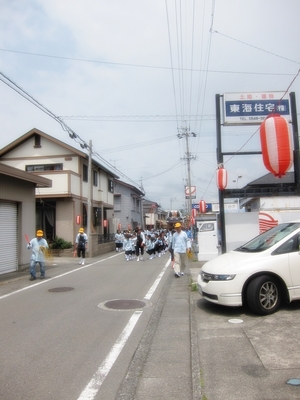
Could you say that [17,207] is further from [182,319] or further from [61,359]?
[61,359]

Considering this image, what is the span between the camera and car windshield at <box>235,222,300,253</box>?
746 cm

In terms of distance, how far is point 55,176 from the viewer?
24906 mm

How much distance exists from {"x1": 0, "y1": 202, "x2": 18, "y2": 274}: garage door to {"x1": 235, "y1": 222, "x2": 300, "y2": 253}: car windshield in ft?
31.7

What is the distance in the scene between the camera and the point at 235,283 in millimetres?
6867

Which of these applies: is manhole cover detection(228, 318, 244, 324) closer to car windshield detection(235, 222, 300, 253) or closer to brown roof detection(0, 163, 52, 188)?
car windshield detection(235, 222, 300, 253)

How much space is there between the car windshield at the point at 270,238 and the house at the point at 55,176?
56.0 feet

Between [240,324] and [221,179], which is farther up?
[221,179]

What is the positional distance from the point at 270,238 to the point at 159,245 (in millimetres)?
15795

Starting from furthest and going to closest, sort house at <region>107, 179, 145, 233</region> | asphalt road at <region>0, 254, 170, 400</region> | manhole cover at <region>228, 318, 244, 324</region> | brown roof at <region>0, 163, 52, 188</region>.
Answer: house at <region>107, 179, 145, 233</region>
brown roof at <region>0, 163, 52, 188</region>
manhole cover at <region>228, 318, 244, 324</region>
asphalt road at <region>0, 254, 170, 400</region>

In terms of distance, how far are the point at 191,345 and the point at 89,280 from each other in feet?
25.3

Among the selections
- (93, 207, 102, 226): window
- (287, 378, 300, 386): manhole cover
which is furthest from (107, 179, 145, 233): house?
(287, 378, 300, 386): manhole cover

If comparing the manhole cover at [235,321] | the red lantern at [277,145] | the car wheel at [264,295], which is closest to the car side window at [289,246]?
the car wheel at [264,295]

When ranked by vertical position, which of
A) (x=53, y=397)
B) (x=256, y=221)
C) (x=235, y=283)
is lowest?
(x=53, y=397)

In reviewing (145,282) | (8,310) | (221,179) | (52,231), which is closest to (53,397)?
(8,310)
